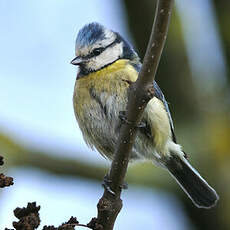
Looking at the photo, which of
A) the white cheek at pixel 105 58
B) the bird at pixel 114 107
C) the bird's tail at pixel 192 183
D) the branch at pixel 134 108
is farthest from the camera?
the bird's tail at pixel 192 183

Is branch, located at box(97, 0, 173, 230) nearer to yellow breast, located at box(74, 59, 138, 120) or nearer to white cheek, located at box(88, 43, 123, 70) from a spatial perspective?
yellow breast, located at box(74, 59, 138, 120)

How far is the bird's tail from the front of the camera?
144 inches

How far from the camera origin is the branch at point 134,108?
1.97 meters

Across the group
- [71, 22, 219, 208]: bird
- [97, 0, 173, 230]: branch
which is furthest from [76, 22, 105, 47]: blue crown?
[97, 0, 173, 230]: branch

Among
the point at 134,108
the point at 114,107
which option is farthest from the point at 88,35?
the point at 134,108

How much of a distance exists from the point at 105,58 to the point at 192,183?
1.07 m

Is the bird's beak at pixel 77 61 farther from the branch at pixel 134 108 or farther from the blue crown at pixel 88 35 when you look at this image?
the branch at pixel 134 108

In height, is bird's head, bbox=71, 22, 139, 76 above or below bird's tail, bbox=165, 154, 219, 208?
above

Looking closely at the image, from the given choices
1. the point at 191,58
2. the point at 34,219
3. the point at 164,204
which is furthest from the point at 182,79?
the point at 34,219

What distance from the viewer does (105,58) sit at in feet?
11.4

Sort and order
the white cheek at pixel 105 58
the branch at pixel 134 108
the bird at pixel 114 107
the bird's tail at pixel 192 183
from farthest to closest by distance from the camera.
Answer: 1. the bird's tail at pixel 192 183
2. the white cheek at pixel 105 58
3. the bird at pixel 114 107
4. the branch at pixel 134 108

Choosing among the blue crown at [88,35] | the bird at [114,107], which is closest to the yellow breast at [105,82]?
the bird at [114,107]

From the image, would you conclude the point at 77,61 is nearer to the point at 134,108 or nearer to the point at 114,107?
the point at 114,107

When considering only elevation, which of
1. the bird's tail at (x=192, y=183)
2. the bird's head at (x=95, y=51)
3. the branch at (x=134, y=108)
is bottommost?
the branch at (x=134, y=108)
